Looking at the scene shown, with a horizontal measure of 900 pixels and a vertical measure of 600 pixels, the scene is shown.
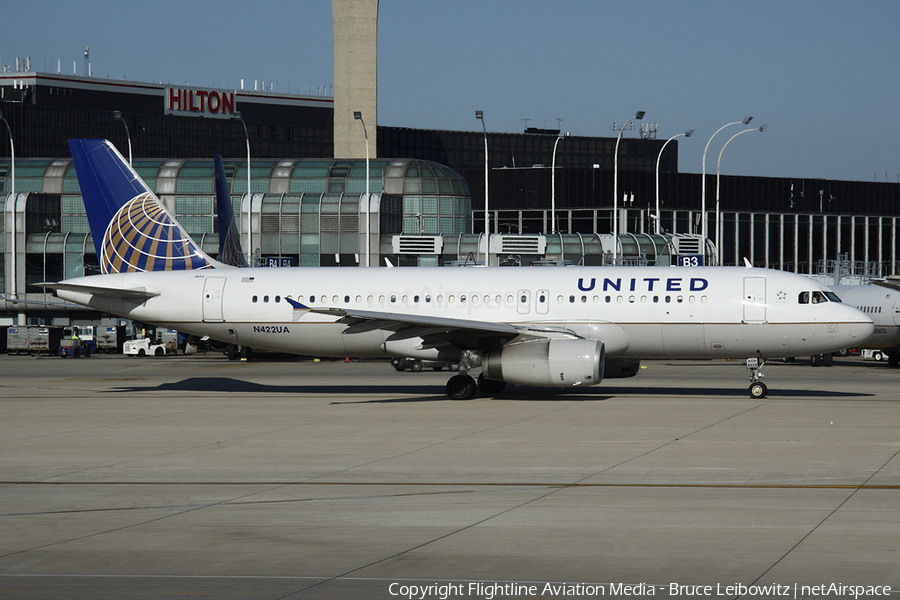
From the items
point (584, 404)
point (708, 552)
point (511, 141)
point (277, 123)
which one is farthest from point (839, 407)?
point (277, 123)

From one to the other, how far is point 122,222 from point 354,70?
252 feet

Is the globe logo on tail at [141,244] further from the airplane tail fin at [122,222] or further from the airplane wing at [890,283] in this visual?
the airplane wing at [890,283]

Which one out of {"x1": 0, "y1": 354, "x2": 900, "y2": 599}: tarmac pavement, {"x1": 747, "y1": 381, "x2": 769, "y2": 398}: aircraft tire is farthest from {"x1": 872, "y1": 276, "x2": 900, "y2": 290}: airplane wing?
{"x1": 747, "y1": 381, "x2": 769, "y2": 398}: aircraft tire

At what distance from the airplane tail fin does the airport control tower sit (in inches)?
2890

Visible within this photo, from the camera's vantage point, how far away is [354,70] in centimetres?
10944

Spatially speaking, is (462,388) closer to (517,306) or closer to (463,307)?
(463,307)

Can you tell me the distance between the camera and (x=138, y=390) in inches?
1451

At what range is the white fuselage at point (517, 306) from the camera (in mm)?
31000

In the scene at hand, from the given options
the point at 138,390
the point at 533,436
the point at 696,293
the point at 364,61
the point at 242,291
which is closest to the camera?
the point at 533,436

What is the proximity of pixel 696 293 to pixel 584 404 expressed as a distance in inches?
202

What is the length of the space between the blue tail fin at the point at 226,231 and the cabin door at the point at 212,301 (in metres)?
23.1

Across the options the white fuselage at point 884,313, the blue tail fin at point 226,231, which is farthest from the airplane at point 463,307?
the white fuselage at point 884,313

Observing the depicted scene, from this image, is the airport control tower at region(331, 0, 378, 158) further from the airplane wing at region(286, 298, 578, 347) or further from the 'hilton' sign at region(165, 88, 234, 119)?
the airplane wing at region(286, 298, 578, 347)

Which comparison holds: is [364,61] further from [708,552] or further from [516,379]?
[708,552]
